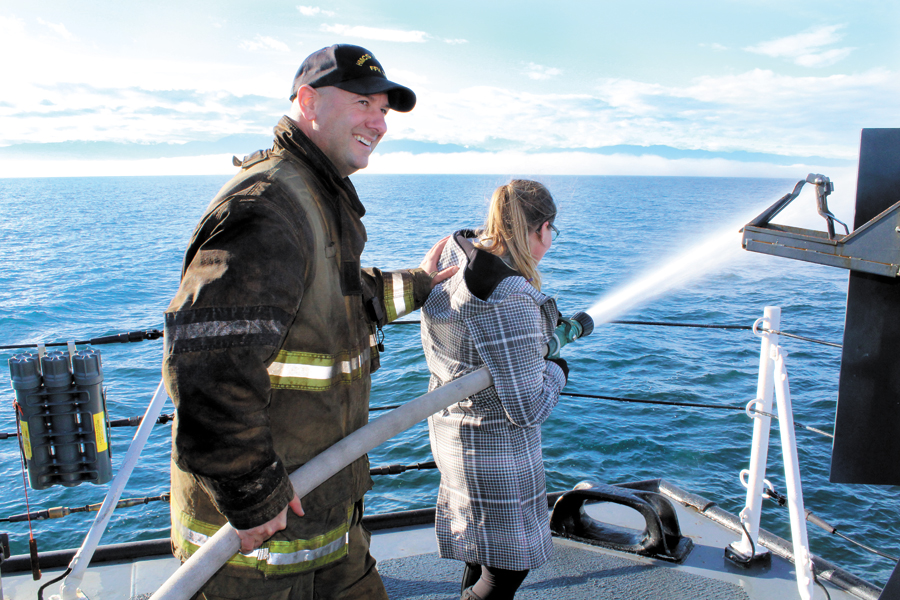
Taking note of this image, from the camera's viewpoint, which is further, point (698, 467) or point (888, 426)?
point (698, 467)

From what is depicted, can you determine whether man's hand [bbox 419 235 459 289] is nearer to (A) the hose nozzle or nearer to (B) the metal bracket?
(A) the hose nozzle

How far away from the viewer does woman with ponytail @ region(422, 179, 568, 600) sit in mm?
2502

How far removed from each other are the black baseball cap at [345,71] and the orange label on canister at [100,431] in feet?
7.40

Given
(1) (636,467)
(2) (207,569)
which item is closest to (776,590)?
(2) (207,569)

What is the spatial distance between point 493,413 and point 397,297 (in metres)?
0.63

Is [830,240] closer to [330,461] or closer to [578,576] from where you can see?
[330,461]

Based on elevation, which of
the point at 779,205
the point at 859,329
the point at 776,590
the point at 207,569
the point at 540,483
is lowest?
the point at 776,590

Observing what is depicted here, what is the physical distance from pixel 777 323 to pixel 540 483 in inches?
66.4

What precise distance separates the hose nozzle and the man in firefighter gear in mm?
892

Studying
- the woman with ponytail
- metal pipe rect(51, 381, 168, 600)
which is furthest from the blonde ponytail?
metal pipe rect(51, 381, 168, 600)

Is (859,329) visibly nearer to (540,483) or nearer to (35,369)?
(540,483)

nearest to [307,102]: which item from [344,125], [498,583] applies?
[344,125]

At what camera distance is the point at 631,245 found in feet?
134

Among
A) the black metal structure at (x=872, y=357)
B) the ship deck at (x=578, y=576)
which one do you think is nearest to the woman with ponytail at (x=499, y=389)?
the ship deck at (x=578, y=576)
